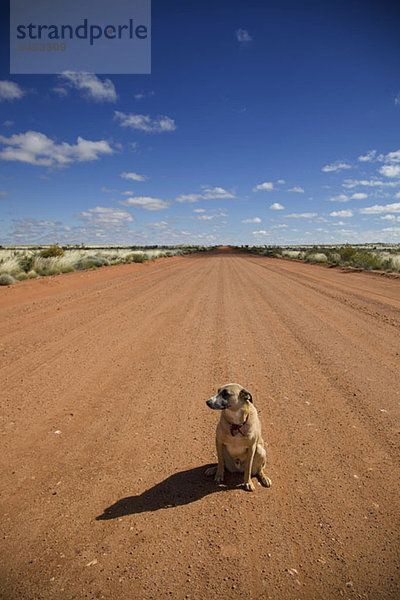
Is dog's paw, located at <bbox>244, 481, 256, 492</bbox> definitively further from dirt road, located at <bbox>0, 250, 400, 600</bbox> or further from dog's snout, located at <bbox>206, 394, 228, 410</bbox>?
dog's snout, located at <bbox>206, 394, 228, 410</bbox>

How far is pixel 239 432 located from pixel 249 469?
46 centimetres

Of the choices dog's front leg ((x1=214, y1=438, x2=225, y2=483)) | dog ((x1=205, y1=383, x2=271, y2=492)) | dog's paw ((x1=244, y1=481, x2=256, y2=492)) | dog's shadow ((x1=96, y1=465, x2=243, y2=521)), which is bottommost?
dog's shadow ((x1=96, y1=465, x2=243, y2=521))

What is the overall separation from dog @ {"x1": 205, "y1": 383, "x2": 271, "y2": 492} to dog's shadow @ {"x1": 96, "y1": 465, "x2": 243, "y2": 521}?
13cm

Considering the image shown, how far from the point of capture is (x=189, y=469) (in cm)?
349

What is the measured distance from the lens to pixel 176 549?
101 inches

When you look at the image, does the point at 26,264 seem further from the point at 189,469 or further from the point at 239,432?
the point at 239,432

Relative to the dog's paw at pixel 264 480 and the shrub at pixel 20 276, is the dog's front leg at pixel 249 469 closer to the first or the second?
the dog's paw at pixel 264 480

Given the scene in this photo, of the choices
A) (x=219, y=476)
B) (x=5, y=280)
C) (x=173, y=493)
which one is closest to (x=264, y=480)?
(x=219, y=476)

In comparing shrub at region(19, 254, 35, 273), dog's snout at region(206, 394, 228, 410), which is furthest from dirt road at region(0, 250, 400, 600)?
shrub at region(19, 254, 35, 273)

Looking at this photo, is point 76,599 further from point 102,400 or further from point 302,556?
point 102,400

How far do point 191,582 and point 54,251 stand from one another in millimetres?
27724

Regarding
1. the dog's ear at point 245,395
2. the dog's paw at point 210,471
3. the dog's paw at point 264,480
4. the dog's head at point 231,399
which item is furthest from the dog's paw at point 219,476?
the dog's ear at point 245,395

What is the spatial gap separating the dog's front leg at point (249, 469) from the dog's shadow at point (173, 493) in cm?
14

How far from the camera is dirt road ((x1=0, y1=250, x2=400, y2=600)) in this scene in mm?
2400
